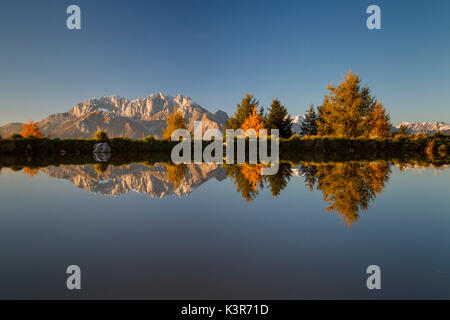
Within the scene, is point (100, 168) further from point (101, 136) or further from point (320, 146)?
point (320, 146)

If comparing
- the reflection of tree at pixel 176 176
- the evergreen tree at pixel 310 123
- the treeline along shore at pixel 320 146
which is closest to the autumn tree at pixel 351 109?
the treeline along shore at pixel 320 146

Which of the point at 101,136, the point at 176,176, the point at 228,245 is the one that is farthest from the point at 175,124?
the point at 228,245

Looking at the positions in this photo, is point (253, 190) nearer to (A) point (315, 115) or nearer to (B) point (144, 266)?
(B) point (144, 266)

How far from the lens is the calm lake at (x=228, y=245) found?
85.4 inches

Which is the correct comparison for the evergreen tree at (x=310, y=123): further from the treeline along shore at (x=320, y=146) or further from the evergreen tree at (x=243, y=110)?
the treeline along shore at (x=320, y=146)

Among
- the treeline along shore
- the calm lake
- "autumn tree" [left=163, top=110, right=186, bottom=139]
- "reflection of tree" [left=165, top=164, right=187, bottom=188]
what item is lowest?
the calm lake

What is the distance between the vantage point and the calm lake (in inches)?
85.4

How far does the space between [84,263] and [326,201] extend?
437cm

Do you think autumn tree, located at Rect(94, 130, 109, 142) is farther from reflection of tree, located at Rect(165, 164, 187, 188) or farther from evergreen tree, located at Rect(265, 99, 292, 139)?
evergreen tree, located at Rect(265, 99, 292, 139)

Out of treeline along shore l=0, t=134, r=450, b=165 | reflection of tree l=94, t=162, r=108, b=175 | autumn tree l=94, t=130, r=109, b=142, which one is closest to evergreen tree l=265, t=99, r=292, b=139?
treeline along shore l=0, t=134, r=450, b=165

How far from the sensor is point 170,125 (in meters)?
34.2

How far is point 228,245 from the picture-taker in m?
3.07
